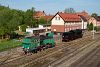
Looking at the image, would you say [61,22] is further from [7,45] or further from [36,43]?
[36,43]

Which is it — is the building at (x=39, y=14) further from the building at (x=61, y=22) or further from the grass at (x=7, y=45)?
the grass at (x=7, y=45)

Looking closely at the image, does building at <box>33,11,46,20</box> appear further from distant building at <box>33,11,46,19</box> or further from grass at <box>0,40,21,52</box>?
grass at <box>0,40,21,52</box>

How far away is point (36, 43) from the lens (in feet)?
133

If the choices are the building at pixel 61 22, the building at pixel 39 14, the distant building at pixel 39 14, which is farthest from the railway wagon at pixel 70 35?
the distant building at pixel 39 14

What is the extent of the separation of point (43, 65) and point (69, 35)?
30939 millimetres

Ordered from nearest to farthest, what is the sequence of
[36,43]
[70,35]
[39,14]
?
→ [36,43], [70,35], [39,14]

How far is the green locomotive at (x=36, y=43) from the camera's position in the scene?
38.9 m

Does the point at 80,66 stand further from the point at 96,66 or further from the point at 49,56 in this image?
the point at 49,56

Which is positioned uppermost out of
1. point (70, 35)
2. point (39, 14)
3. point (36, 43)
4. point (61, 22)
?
point (39, 14)

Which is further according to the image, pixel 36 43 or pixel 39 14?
pixel 39 14

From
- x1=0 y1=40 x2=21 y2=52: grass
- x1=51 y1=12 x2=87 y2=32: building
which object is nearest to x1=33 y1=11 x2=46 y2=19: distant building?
x1=51 y1=12 x2=87 y2=32: building

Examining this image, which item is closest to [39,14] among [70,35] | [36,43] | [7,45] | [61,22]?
[61,22]

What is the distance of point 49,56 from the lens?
3744cm

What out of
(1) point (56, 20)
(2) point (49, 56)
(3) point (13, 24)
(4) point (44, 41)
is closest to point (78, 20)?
(1) point (56, 20)
